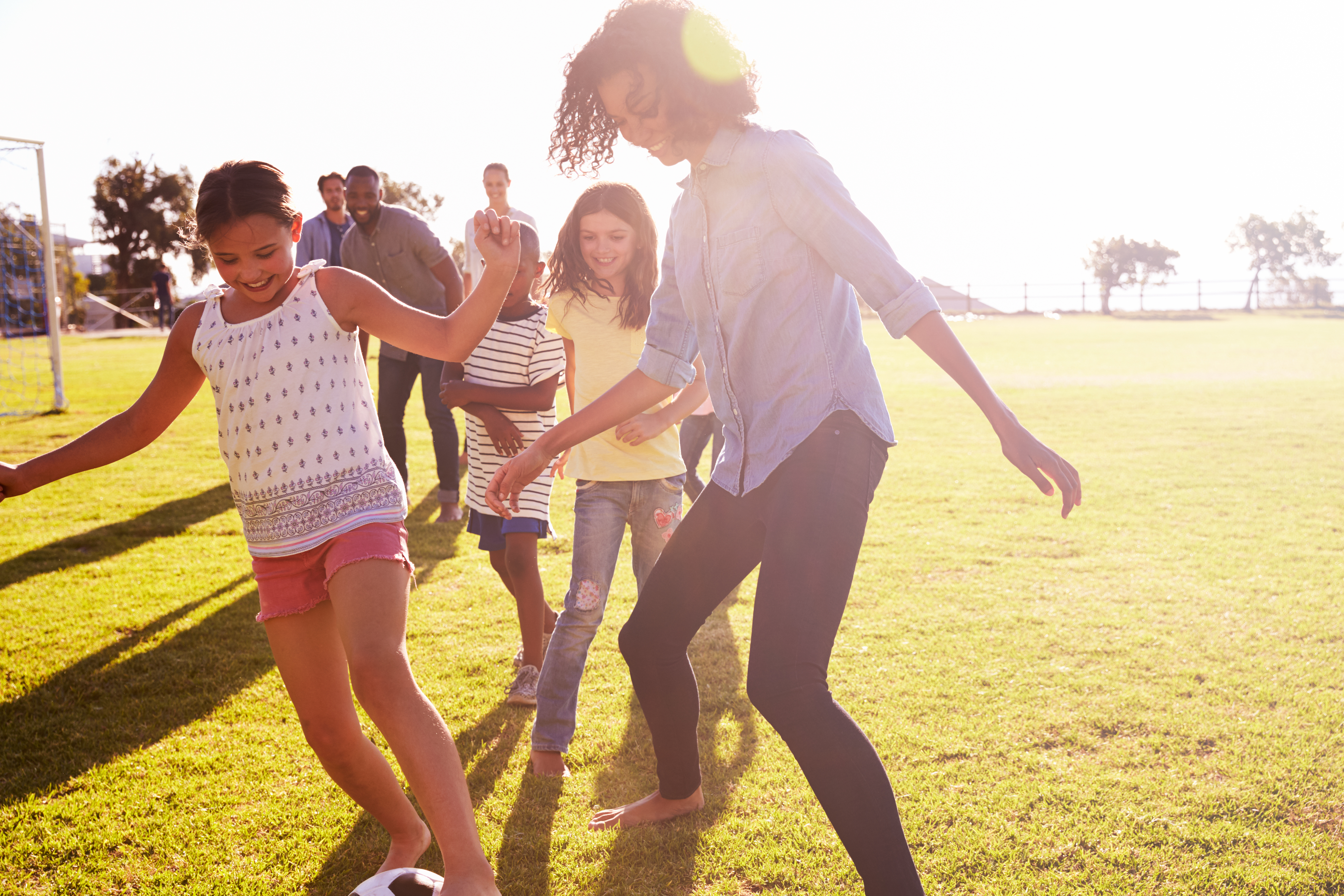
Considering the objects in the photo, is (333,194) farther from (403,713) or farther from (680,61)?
(403,713)

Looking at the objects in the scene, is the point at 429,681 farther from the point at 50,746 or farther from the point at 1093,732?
the point at 1093,732

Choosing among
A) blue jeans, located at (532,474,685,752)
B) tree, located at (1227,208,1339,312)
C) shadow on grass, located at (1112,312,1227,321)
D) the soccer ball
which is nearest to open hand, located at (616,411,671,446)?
blue jeans, located at (532,474,685,752)

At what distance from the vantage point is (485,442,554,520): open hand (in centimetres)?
255

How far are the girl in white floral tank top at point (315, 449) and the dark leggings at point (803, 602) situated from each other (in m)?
0.69

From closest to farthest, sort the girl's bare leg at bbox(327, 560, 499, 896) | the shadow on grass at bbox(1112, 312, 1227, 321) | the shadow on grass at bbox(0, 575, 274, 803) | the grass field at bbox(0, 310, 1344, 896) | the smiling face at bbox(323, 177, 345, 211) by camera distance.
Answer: the girl's bare leg at bbox(327, 560, 499, 896), the grass field at bbox(0, 310, 1344, 896), the shadow on grass at bbox(0, 575, 274, 803), the smiling face at bbox(323, 177, 345, 211), the shadow on grass at bbox(1112, 312, 1227, 321)

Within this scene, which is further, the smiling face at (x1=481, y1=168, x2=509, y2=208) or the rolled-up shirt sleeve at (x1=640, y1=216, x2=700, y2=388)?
the smiling face at (x1=481, y1=168, x2=509, y2=208)

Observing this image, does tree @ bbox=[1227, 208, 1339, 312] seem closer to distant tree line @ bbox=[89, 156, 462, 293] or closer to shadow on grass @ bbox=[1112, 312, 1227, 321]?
shadow on grass @ bbox=[1112, 312, 1227, 321]

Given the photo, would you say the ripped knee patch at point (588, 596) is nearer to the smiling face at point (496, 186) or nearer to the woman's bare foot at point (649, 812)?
the woman's bare foot at point (649, 812)

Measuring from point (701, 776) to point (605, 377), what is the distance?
1559 millimetres

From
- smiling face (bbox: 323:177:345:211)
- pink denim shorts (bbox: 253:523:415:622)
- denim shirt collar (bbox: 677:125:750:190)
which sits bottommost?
pink denim shorts (bbox: 253:523:415:622)

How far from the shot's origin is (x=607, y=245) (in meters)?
3.65

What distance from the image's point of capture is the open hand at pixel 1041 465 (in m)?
1.86

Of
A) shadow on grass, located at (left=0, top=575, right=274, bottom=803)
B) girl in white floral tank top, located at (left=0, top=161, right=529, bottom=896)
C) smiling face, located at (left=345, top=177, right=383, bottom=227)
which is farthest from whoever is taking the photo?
smiling face, located at (left=345, top=177, right=383, bottom=227)

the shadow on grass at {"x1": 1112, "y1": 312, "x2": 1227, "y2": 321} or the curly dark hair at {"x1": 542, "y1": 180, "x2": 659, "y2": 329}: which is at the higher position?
the shadow on grass at {"x1": 1112, "y1": 312, "x2": 1227, "y2": 321}
